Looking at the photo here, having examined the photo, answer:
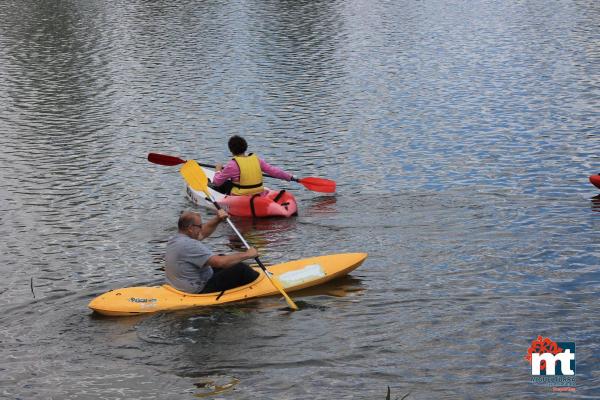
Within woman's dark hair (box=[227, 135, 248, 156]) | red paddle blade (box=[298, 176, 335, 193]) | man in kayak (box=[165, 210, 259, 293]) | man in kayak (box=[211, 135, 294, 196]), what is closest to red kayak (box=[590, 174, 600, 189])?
red paddle blade (box=[298, 176, 335, 193])

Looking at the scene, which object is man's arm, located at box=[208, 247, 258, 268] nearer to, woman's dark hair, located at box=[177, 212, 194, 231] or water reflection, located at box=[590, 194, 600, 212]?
woman's dark hair, located at box=[177, 212, 194, 231]

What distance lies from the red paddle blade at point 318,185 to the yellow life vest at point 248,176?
1461 millimetres

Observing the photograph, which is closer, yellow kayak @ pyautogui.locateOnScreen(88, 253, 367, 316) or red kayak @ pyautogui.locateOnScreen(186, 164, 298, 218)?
yellow kayak @ pyautogui.locateOnScreen(88, 253, 367, 316)

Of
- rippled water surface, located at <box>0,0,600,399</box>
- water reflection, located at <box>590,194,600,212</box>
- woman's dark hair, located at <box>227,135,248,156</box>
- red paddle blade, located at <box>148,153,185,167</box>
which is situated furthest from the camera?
red paddle blade, located at <box>148,153,185,167</box>

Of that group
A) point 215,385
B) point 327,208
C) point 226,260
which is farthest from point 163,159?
point 215,385

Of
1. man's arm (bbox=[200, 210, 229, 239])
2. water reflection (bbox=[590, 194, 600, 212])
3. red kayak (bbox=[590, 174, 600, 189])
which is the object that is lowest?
water reflection (bbox=[590, 194, 600, 212])

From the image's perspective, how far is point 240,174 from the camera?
65.8ft

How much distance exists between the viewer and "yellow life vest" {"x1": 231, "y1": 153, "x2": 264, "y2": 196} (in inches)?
787

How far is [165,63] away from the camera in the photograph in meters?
41.1

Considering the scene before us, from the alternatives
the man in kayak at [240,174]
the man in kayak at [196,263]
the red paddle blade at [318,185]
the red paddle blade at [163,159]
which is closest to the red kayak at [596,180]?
the red paddle blade at [318,185]

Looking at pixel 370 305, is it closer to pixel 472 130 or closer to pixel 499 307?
pixel 499 307

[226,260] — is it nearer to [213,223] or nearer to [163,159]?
[213,223]

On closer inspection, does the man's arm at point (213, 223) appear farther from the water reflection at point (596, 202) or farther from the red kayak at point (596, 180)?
the red kayak at point (596, 180)

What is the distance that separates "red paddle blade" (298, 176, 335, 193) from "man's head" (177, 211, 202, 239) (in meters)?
7.01
